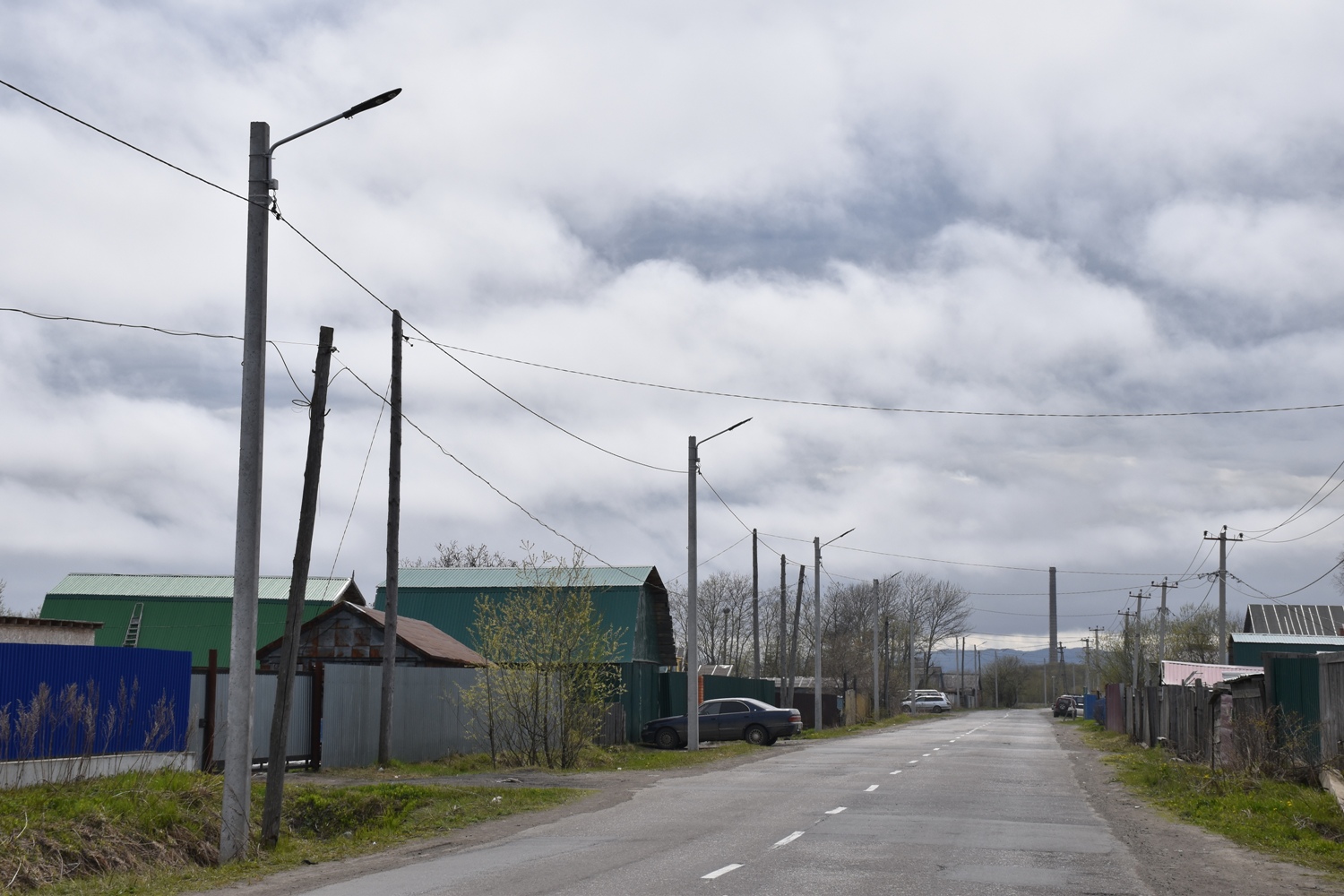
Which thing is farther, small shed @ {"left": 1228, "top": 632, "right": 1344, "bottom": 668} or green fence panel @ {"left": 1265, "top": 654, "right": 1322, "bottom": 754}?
small shed @ {"left": 1228, "top": 632, "right": 1344, "bottom": 668}

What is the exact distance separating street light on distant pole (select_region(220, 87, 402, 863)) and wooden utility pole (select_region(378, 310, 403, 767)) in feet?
40.4

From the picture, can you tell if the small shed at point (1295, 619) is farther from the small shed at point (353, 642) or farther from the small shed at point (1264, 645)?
the small shed at point (353, 642)

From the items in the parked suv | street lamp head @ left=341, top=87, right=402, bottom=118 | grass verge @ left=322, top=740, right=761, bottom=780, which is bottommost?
the parked suv

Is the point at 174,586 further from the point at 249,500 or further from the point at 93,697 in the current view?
the point at 249,500

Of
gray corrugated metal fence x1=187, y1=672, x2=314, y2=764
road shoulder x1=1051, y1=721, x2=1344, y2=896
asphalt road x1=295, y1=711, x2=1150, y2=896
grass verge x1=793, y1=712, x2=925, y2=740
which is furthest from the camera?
grass verge x1=793, y1=712, x2=925, y2=740

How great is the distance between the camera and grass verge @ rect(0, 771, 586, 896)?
40.3 ft

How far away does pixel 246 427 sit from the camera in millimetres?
13484

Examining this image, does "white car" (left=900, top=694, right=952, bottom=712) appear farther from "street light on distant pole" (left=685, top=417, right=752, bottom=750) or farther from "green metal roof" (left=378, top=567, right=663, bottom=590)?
"street light on distant pole" (left=685, top=417, right=752, bottom=750)

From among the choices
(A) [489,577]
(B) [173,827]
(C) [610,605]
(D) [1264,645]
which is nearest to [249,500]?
(B) [173,827]

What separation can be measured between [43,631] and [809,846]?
21683 mm

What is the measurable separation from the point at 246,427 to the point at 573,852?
18.0 ft

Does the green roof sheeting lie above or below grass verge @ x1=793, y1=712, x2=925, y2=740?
above

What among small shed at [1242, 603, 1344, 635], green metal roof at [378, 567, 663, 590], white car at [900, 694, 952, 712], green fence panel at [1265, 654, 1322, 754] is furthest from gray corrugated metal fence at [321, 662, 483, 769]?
white car at [900, 694, 952, 712]

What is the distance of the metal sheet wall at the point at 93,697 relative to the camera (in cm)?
1614
